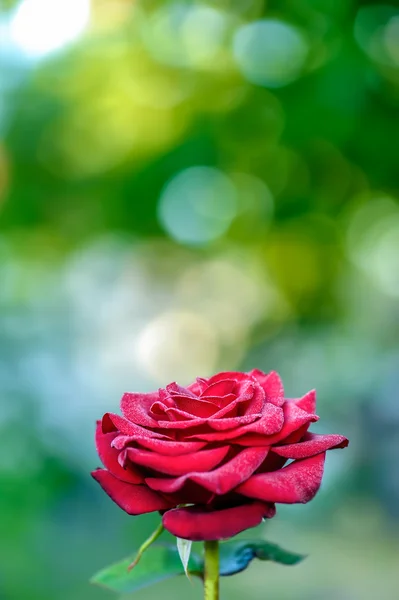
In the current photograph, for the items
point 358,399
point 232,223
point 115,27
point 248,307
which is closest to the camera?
point 115,27

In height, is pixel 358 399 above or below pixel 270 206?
below

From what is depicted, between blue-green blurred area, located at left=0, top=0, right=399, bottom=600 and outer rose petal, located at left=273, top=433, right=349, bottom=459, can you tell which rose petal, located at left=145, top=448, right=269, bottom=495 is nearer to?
outer rose petal, located at left=273, top=433, right=349, bottom=459

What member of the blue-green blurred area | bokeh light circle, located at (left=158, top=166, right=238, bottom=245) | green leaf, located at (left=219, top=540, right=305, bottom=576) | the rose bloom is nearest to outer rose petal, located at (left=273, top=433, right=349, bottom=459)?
the rose bloom

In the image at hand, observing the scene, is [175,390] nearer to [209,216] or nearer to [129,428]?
[129,428]

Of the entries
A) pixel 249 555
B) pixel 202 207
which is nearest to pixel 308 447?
pixel 249 555

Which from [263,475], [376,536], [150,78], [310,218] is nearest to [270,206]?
[310,218]

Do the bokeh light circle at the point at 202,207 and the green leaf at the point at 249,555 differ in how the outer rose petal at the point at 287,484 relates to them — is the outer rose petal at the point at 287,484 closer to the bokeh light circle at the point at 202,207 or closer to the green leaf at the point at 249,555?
the green leaf at the point at 249,555

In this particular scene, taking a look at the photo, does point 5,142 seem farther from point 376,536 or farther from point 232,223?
point 376,536
